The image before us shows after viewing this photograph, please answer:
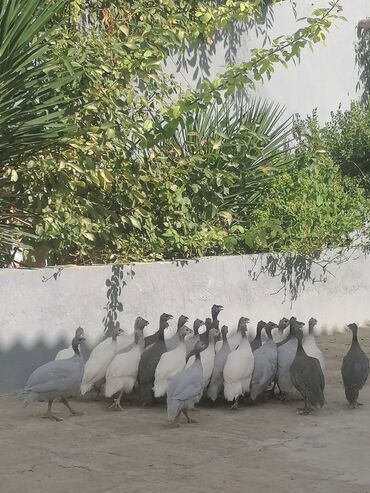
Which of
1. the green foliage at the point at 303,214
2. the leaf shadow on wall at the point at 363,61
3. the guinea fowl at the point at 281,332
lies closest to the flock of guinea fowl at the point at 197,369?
the guinea fowl at the point at 281,332

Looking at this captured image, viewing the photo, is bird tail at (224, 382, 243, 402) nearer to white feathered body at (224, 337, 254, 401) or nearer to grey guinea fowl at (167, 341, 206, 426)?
→ white feathered body at (224, 337, 254, 401)

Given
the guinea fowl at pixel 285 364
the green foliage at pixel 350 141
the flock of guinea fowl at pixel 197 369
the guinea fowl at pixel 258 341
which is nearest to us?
the flock of guinea fowl at pixel 197 369

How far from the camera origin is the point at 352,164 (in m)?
15.9

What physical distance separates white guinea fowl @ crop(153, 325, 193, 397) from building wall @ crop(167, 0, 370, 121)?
611cm

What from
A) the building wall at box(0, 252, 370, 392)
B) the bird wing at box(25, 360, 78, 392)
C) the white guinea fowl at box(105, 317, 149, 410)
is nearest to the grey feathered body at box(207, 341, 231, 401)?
the white guinea fowl at box(105, 317, 149, 410)

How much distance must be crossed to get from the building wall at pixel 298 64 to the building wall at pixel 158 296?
3.04 meters

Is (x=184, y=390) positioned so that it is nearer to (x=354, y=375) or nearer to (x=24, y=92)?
(x=354, y=375)

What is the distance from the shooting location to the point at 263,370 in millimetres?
8766

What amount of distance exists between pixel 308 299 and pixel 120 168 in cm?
352

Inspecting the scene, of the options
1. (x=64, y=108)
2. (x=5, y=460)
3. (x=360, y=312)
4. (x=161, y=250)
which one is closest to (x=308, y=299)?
(x=360, y=312)

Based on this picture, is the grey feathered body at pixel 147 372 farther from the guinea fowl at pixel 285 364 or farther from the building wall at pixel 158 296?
the building wall at pixel 158 296

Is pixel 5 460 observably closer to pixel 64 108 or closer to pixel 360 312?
pixel 64 108

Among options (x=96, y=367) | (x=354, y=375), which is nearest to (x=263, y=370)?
(x=354, y=375)

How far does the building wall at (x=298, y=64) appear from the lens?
47.7 feet
